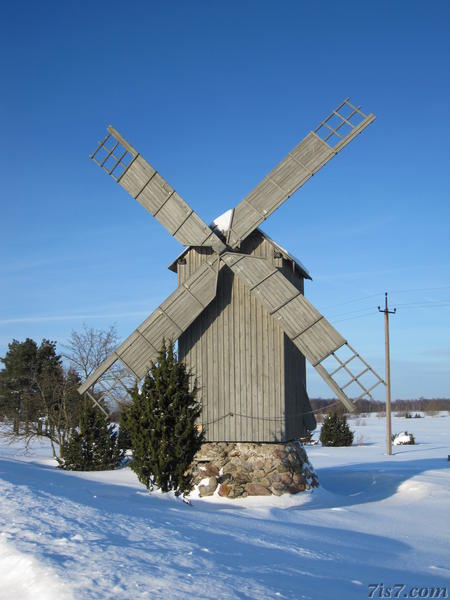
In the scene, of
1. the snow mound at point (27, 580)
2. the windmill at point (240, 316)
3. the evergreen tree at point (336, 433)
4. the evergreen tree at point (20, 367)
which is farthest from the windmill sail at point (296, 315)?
the evergreen tree at point (20, 367)

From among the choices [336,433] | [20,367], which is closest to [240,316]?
[336,433]

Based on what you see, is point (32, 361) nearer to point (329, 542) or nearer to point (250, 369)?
point (250, 369)

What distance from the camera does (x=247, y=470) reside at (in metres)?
13.3

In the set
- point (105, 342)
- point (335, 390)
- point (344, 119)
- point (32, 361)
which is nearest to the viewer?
point (335, 390)

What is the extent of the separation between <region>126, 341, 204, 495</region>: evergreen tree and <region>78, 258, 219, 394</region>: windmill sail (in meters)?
1.97

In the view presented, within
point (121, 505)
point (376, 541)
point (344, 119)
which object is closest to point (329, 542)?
point (376, 541)

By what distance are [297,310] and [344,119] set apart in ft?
15.3

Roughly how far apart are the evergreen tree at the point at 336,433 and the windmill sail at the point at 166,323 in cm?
1991

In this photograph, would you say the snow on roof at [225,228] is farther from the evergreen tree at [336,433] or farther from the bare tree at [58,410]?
the evergreen tree at [336,433]

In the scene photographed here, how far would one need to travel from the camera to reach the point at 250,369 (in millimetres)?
13914

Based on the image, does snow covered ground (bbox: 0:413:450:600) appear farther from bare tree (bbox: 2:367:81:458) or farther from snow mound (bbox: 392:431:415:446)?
snow mound (bbox: 392:431:415:446)

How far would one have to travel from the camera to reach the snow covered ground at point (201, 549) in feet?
16.3

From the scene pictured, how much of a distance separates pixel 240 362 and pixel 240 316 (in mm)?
1097

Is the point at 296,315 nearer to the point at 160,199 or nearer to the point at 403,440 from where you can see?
the point at 160,199
